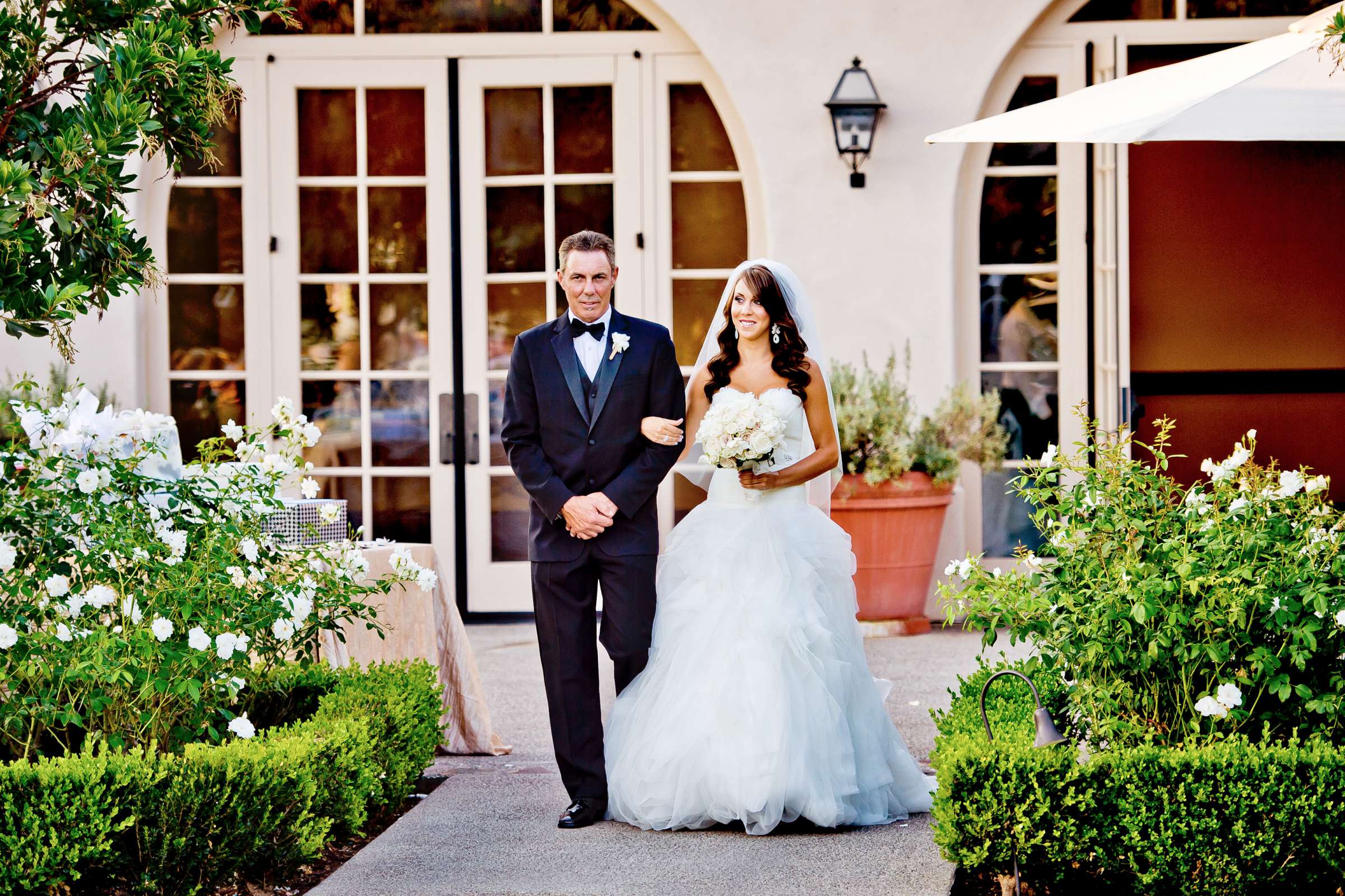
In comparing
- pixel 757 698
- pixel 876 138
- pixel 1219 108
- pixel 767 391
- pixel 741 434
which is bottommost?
pixel 757 698

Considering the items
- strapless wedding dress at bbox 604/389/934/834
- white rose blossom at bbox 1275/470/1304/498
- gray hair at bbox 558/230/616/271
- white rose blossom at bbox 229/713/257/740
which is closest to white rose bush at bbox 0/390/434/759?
white rose blossom at bbox 229/713/257/740

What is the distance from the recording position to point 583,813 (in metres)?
4.29

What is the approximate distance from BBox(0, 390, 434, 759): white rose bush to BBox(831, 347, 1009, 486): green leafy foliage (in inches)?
149

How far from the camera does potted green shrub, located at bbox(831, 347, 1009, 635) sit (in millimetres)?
7488

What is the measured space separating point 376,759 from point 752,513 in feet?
4.55

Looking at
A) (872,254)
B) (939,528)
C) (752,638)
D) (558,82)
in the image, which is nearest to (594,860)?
(752,638)

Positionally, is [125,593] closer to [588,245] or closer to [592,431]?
[592,431]

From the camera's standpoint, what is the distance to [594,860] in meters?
3.91

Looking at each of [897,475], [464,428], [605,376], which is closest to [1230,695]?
[605,376]

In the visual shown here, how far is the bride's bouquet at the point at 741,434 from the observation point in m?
4.40

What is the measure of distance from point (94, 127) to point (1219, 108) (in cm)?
335

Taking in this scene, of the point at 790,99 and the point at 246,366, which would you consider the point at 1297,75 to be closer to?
the point at 790,99

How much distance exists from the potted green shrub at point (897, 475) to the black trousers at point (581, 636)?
3181mm

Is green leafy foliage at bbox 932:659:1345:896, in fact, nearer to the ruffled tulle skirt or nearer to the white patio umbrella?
the ruffled tulle skirt
